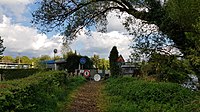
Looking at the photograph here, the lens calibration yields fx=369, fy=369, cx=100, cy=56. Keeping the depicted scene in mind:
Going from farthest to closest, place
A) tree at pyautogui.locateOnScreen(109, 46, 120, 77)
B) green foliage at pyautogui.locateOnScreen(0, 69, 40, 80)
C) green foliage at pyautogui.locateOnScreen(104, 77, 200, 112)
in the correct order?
1. green foliage at pyautogui.locateOnScreen(0, 69, 40, 80)
2. tree at pyautogui.locateOnScreen(109, 46, 120, 77)
3. green foliage at pyautogui.locateOnScreen(104, 77, 200, 112)

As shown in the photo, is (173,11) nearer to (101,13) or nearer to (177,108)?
(177,108)

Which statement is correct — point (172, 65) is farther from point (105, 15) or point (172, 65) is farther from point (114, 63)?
point (114, 63)

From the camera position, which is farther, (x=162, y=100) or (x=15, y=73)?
(x=15, y=73)

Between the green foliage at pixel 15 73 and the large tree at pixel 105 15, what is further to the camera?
the green foliage at pixel 15 73

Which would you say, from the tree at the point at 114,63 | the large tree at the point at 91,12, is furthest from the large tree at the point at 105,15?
the tree at the point at 114,63

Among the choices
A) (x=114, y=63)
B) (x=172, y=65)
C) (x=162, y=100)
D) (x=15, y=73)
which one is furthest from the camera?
(x=15, y=73)

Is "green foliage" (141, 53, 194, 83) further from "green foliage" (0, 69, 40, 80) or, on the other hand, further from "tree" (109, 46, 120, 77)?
"green foliage" (0, 69, 40, 80)

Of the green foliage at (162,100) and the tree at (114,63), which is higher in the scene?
the tree at (114,63)

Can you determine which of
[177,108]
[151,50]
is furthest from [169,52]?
[177,108]

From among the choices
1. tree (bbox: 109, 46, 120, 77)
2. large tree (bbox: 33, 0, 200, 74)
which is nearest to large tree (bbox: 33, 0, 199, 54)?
large tree (bbox: 33, 0, 200, 74)

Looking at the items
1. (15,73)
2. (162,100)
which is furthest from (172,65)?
(15,73)

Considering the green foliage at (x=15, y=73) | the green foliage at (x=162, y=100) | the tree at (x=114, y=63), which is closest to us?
the green foliage at (x=162, y=100)

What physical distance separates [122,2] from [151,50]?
6255mm

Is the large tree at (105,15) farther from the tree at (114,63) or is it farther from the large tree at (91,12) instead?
the tree at (114,63)
